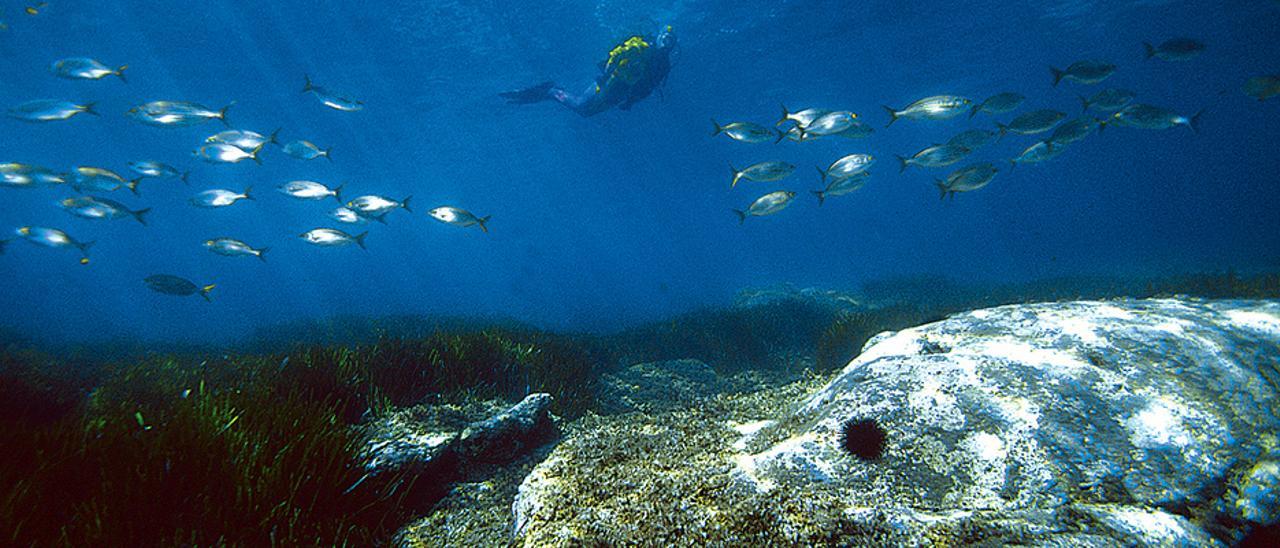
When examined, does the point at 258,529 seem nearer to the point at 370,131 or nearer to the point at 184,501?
the point at 184,501

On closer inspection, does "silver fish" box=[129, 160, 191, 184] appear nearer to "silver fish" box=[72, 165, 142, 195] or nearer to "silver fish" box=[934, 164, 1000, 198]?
"silver fish" box=[72, 165, 142, 195]

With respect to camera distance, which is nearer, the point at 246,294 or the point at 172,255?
the point at 246,294

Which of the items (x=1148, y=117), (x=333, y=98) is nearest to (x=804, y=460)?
(x=1148, y=117)

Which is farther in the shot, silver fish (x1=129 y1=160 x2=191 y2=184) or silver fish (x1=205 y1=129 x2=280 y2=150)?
silver fish (x1=129 y1=160 x2=191 y2=184)

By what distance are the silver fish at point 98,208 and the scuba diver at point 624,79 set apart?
572 inches

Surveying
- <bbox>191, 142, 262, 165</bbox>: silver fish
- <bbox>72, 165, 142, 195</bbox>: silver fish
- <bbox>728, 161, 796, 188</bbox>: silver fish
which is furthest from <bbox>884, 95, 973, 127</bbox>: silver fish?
<bbox>72, 165, 142, 195</bbox>: silver fish

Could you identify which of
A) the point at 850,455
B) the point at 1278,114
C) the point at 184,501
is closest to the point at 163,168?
the point at 184,501

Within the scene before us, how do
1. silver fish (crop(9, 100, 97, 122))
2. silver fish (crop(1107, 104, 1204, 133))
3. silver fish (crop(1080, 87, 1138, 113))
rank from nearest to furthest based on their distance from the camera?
silver fish (crop(1107, 104, 1204, 133)), silver fish (crop(9, 100, 97, 122)), silver fish (crop(1080, 87, 1138, 113))

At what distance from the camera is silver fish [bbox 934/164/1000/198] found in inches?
290

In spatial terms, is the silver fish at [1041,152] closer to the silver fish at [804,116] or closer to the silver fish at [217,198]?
the silver fish at [804,116]

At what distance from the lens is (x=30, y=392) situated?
202 inches

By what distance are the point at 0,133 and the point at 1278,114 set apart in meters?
126

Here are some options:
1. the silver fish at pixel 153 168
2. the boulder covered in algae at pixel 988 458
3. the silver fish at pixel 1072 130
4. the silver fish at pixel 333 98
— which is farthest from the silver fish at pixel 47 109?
the silver fish at pixel 1072 130

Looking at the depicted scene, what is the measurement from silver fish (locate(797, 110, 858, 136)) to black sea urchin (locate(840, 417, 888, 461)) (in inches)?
268
